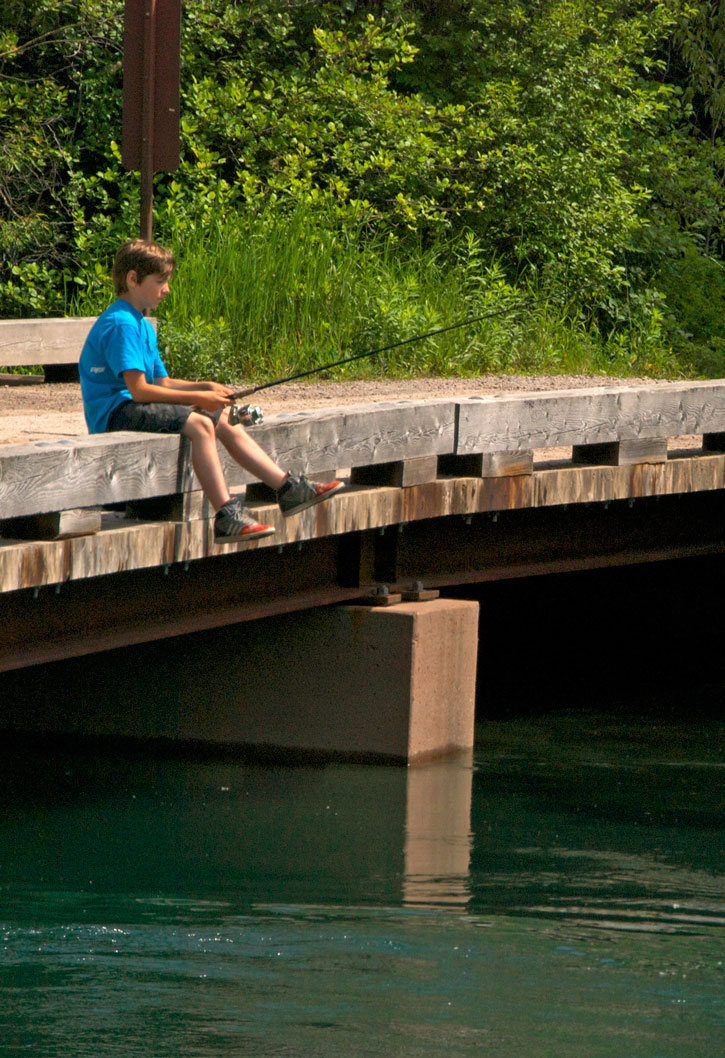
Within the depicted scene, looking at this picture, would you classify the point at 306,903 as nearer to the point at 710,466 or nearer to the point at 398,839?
the point at 398,839

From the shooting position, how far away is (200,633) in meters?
8.29

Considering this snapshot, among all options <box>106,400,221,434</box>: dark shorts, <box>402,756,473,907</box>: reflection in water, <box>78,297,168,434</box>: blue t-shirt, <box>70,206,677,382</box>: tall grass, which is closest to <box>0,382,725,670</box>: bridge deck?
<box>106,400,221,434</box>: dark shorts

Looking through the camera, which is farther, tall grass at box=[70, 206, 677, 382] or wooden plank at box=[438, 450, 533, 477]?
tall grass at box=[70, 206, 677, 382]

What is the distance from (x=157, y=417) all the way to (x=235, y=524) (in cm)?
51

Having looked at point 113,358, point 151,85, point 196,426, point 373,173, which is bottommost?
point 196,426

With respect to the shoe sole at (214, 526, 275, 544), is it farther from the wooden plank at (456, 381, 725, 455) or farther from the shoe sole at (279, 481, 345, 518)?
the wooden plank at (456, 381, 725, 455)

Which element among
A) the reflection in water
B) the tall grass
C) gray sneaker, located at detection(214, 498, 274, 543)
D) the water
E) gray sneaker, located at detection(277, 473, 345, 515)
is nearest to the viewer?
the water

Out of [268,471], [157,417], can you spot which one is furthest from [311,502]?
[157,417]

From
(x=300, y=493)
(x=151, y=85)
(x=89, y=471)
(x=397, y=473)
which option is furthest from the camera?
(x=151, y=85)

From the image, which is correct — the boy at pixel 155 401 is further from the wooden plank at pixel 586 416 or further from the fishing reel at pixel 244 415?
the wooden plank at pixel 586 416

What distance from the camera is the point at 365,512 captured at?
7652mm

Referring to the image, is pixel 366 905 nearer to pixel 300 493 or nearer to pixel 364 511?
pixel 300 493

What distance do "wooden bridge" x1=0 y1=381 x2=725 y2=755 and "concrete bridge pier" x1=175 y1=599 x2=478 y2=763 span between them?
176 millimetres

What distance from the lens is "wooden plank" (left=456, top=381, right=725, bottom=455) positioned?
7949 mm
